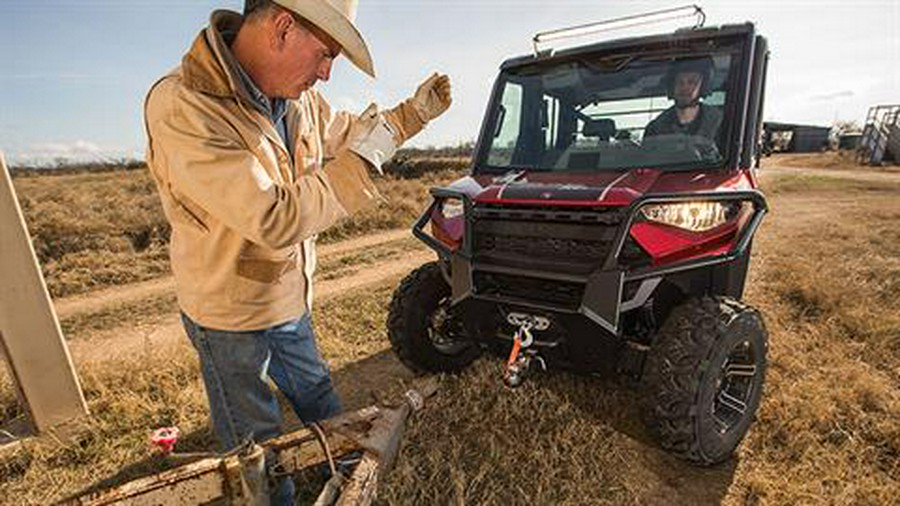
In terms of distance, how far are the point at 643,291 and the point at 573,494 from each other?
3.57 feet

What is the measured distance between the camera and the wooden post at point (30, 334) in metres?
3.26

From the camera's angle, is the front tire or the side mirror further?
the side mirror

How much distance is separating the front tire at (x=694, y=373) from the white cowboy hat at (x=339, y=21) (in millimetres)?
1875

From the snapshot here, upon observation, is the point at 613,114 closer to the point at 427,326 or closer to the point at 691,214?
the point at 691,214

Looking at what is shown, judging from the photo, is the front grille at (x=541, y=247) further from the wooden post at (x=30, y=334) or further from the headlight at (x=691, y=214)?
the wooden post at (x=30, y=334)

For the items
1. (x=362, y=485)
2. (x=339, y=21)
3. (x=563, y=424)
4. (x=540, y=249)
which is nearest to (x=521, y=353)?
(x=540, y=249)

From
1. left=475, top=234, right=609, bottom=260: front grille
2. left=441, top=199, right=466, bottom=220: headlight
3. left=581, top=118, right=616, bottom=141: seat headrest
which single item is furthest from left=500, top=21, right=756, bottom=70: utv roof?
left=475, top=234, right=609, bottom=260: front grille

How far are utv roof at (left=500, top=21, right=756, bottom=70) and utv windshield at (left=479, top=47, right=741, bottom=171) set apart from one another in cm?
5

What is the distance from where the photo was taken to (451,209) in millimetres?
3238

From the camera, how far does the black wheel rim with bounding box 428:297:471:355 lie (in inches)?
147

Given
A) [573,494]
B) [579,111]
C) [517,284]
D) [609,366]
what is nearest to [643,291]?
[609,366]

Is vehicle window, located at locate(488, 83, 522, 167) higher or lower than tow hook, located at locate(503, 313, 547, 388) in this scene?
higher

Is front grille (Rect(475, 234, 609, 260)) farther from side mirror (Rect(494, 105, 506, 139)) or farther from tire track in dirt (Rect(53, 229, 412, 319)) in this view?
tire track in dirt (Rect(53, 229, 412, 319))

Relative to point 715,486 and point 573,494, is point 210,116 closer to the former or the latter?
point 573,494
